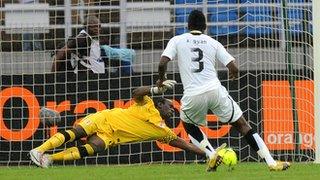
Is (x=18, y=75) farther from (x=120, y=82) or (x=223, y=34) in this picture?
(x=223, y=34)

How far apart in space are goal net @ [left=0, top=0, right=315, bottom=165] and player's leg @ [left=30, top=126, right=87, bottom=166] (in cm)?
133

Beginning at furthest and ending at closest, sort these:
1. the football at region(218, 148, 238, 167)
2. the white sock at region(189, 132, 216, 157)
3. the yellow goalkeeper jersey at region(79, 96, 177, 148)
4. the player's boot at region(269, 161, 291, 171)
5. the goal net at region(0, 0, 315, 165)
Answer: the goal net at region(0, 0, 315, 165) → the yellow goalkeeper jersey at region(79, 96, 177, 148) → the white sock at region(189, 132, 216, 157) → the football at region(218, 148, 238, 167) → the player's boot at region(269, 161, 291, 171)

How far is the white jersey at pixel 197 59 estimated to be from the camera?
1254 centimetres

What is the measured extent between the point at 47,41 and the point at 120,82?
1619 millimetres

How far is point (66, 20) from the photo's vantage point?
17.2 meters

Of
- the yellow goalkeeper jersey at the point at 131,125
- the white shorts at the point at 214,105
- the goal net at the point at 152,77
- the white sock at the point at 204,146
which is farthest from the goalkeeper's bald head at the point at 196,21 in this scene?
the goal net at the point at 152,77

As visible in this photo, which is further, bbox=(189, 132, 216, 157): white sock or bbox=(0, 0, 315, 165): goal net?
bbox=(0, 0, 315, 165): goal net

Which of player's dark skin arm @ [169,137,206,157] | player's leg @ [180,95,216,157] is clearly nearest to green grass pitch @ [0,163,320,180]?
player's leg @ [180,95,216,157]

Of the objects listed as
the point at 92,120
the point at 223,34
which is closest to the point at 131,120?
the point at 92,120

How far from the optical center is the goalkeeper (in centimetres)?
1434

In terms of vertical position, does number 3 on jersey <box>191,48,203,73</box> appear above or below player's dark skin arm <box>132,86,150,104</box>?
above

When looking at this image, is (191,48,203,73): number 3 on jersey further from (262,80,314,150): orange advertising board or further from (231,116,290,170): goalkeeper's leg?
(262,80,314,150): orange advertising board

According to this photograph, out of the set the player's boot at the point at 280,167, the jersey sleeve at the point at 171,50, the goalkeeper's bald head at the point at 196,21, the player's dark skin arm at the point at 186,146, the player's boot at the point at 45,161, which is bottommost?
the player's boot at the point at 45,161

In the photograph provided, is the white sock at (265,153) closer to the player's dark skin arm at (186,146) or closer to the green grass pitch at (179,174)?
the green grass pitch at (179,174)
